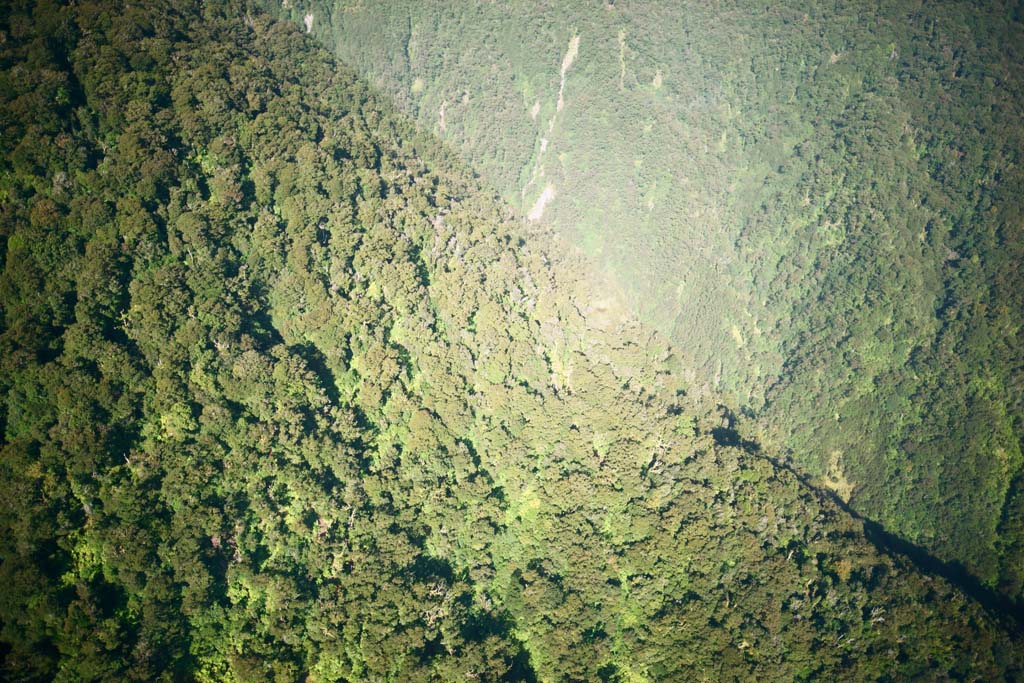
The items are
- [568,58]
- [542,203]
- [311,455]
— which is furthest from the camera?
[542,203]

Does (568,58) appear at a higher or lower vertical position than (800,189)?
higher

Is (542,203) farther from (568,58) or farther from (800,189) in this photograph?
(800,189)

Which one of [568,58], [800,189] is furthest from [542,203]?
[800,189]

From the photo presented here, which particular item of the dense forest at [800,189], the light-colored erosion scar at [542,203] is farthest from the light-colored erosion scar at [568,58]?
the light-colored erosion scar at [542,203]

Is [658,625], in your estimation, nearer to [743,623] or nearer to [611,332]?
[743,623]

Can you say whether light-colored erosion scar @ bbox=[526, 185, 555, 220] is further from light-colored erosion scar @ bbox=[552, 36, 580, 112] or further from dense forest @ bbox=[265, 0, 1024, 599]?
light-colored erosion scar @ bbox=[552, 36, 580, 112]

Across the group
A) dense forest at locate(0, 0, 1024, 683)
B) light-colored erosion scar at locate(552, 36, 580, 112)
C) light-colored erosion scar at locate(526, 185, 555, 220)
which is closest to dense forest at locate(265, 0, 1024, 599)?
light-colored erosion scar at locate(526, 185, 555, 220)
